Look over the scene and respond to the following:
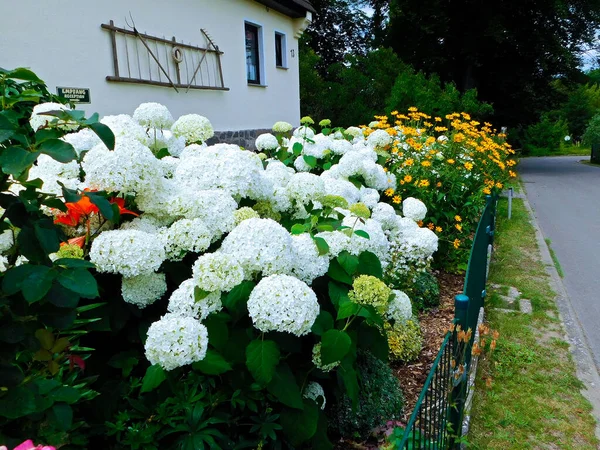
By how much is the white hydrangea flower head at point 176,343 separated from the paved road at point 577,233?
3657 mm

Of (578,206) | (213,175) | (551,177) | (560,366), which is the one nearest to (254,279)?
(213,175)

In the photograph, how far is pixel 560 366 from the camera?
388 cm

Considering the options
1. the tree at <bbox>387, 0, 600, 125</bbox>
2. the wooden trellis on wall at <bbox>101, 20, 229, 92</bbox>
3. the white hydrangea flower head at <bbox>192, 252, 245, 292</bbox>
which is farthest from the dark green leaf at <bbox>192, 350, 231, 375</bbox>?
the tree at <bbox>387, 0, 600, 125</bbox>

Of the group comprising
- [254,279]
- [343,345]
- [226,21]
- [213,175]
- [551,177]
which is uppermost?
[226,21]

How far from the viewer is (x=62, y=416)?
1423mm

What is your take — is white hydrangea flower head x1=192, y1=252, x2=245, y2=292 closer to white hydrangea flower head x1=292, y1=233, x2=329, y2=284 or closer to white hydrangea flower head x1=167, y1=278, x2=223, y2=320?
white hydrangea flower head x1=167, y1=278, x2=223, y2=320

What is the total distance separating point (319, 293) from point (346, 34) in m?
28.2

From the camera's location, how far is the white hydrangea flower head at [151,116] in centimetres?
287

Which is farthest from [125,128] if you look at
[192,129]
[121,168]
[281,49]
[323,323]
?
[281,49]

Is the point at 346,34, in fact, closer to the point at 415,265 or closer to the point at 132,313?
the point at 415,265

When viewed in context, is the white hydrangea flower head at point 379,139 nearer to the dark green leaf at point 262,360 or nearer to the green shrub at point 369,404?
the green shrub at point 369,404

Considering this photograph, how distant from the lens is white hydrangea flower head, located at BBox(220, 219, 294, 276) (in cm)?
195

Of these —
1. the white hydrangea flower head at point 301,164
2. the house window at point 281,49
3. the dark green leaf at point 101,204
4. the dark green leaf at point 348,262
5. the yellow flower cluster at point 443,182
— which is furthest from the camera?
the house window at point 281,49

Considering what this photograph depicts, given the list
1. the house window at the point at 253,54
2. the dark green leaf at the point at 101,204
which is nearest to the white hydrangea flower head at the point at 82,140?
the dark green leaf at the point at 101,204
